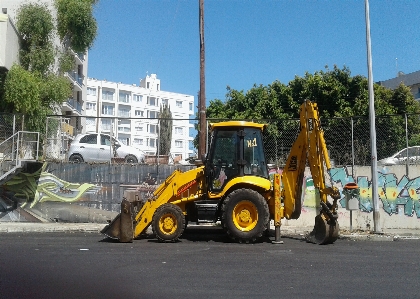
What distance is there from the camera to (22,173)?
1848 centimetres

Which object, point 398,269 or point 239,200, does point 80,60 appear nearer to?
point 239,200

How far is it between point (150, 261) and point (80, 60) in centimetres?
3736

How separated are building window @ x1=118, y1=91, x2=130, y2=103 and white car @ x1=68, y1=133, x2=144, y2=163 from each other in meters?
69.6

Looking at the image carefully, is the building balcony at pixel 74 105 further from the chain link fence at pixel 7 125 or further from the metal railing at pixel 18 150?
the metal railing at pixel 18 150

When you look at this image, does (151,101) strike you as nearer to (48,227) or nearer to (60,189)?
(60,189)

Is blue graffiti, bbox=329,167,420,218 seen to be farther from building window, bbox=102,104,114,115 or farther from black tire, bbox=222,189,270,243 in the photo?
building window, bbox=102,104,114,115

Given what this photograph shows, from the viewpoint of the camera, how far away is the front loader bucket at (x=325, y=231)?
1254cm

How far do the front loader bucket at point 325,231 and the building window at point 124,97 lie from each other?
7869 cm

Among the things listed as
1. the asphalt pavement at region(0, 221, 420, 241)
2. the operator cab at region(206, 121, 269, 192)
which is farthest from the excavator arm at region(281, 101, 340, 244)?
the asphalt pavement at region(0, 221, 420, 241)

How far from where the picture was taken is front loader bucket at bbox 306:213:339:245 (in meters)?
12.5

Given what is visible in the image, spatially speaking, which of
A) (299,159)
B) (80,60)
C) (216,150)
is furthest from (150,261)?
(80,60)

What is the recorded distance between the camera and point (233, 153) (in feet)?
43.1

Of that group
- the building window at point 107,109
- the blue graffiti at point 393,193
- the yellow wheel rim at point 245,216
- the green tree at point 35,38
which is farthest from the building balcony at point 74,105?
the building window at point 107,109

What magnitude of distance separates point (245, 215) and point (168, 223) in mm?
2045
